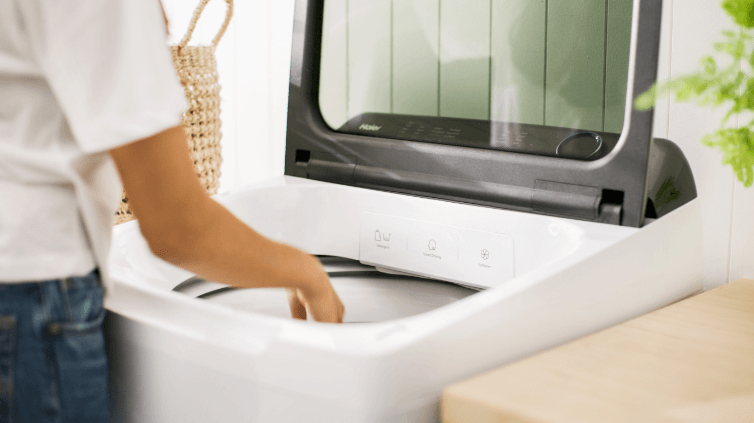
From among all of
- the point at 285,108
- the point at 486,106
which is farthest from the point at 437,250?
the point at 285,108

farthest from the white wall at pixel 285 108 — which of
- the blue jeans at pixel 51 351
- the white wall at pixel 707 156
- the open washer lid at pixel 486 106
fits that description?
the blue jeans at pixel 51 351

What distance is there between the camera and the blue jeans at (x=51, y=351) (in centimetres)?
54

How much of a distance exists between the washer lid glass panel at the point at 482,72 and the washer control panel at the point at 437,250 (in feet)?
0.44

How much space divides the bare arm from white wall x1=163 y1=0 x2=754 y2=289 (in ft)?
2.23

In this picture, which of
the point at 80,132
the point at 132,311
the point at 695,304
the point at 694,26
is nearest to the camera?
the point at 80,132

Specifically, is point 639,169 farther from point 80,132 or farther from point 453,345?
point 80,132

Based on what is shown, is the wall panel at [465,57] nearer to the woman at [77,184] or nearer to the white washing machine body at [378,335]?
the white washing machine body at [378,335]

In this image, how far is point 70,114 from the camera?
47 centimetres

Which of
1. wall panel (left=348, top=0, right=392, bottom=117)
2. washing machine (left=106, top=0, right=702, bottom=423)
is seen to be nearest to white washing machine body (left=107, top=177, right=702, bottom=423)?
washing machine (left=106, top=0, right=702, bottom=423)

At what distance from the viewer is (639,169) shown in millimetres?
784

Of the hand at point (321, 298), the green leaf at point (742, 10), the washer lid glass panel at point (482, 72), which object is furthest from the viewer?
the washer lid glass panel at point (482, 72)

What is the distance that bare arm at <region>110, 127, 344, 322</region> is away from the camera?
0.53 m

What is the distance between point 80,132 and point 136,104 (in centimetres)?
4

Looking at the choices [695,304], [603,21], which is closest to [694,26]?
[603,21]
